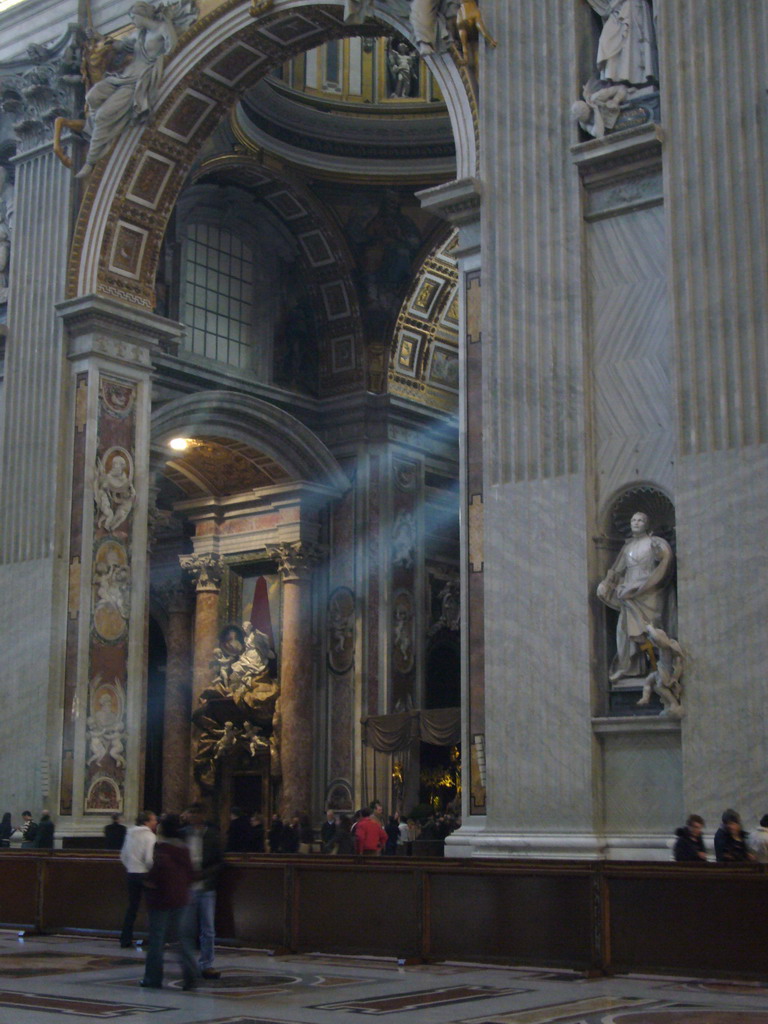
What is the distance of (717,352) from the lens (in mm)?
11602

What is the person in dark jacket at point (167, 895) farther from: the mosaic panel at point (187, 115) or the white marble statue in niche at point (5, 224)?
the white marble statue in niche at point (5, 224)

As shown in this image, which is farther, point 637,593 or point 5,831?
point 5,831

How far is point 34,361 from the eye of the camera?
17594mm

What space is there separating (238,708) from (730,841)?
12.5 metres

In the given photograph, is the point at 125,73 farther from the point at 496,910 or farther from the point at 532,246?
the point at 496,910

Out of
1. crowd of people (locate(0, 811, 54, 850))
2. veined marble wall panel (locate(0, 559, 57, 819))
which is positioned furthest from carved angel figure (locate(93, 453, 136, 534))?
crowd of people (locate(0, 811, 54, 850))

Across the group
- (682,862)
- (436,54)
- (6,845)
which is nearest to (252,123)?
(436,54)

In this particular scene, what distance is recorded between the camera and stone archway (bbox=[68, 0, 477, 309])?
54.4 feet

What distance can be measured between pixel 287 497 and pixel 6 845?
7588 mm

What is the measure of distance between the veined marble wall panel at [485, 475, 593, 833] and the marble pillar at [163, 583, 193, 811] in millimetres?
10466

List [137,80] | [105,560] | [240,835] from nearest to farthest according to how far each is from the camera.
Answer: [240,835]
[105,560]
[137,80]

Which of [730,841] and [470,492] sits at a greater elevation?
[470,492]

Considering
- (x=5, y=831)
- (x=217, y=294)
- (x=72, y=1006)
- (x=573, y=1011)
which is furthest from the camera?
(x=217, y=294)

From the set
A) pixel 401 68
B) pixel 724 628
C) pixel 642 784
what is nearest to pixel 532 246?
pixel 724 628
